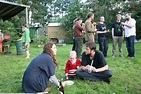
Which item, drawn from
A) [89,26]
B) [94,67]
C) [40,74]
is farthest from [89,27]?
[40,74]

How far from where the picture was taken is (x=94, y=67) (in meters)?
5.08

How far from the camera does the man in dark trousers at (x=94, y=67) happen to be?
16.4ft

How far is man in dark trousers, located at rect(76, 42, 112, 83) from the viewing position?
5.00 m

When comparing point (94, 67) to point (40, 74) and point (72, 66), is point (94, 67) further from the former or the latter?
point (40, 74)

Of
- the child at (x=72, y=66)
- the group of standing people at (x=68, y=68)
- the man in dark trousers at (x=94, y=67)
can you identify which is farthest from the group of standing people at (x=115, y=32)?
the man in dark trousers at (x=94, y=67)

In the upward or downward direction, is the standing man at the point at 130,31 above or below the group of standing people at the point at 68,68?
above

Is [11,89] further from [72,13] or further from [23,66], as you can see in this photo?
[72,13]

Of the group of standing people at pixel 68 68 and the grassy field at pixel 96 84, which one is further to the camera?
the grassy field at pixel 96 84

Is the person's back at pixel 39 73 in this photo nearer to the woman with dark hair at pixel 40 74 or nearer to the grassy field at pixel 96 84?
the woman with dark hair at pixel 40 74

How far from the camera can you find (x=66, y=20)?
20.3 m

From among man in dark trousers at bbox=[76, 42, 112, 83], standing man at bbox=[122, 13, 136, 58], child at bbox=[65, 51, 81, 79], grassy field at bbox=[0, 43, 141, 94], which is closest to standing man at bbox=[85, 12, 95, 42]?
standing man at bbox=[122, 13, 136, 58]

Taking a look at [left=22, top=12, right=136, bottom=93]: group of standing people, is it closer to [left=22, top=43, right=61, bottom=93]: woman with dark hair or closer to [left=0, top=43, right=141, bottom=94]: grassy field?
[left=22, top=43, right=61, bottom=93]: woman with dark hair

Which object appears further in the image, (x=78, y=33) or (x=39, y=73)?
(x=78, y=33)

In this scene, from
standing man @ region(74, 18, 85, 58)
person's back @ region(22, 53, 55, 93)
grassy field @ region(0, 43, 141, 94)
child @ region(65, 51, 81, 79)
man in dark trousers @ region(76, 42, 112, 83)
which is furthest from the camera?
standing man @ region(74, 18, 85, 58)
